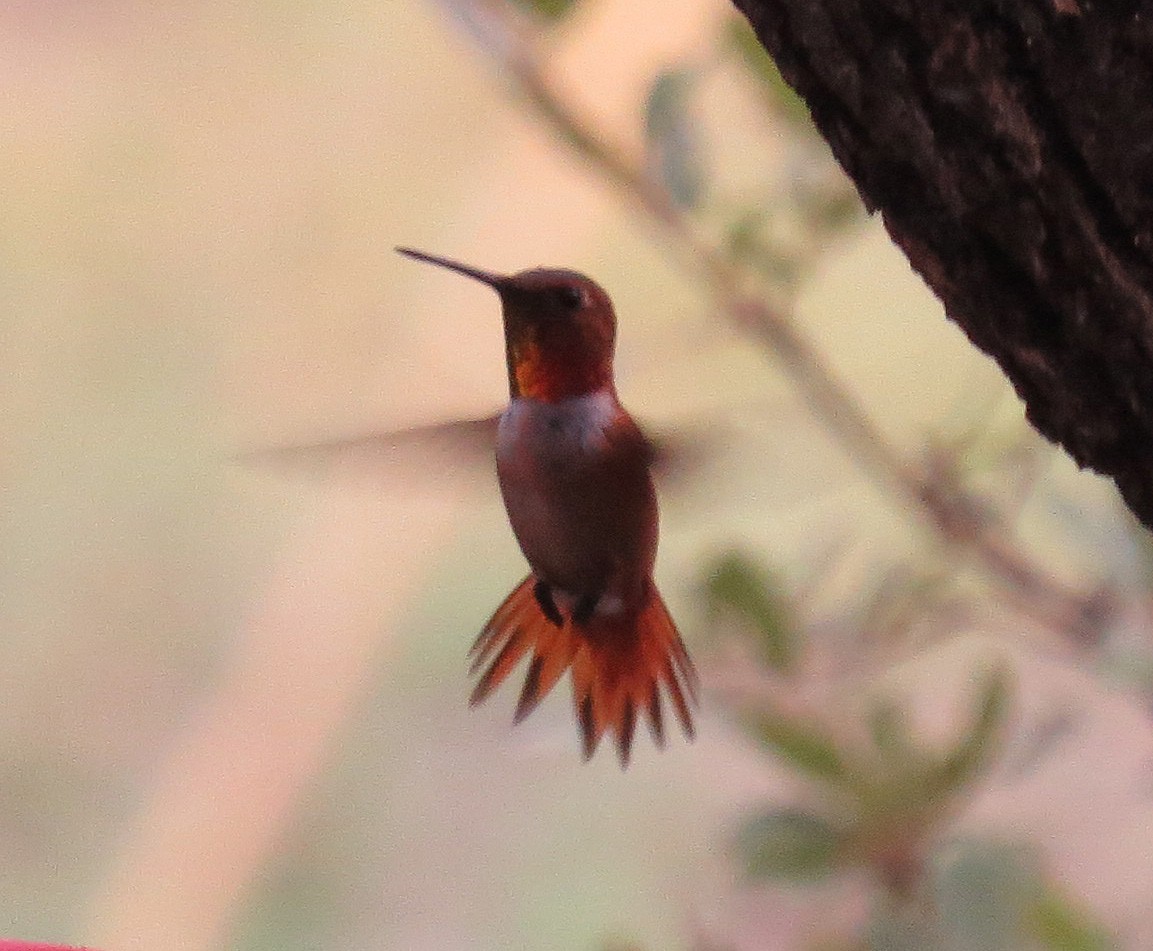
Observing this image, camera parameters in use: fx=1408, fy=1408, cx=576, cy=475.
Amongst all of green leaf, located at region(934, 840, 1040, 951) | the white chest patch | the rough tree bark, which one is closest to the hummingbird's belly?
the white chest patch

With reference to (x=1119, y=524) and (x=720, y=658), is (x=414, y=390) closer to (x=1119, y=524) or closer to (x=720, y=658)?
(x=720, y=658)

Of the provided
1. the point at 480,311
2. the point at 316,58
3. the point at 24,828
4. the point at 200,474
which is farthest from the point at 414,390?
the point at 24,828

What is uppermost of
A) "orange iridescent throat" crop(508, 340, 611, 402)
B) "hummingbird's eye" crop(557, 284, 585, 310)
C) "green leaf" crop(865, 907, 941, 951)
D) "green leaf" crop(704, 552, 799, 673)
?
"hummingbird's eye" crop(557, 284, 585, 310)

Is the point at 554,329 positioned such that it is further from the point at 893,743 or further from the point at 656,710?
the point at 893,743

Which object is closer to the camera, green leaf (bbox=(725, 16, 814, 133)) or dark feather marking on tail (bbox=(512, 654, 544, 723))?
dark feather marking on tail (bbox=(512, 654, 544, 723))

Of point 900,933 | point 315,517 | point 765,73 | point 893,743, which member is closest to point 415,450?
point 765,73

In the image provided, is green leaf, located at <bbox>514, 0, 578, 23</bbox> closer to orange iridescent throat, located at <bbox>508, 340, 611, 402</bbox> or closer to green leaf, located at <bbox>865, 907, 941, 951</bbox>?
orange iridescent throat, located at <bbox>508, 340, 611, 402</bbox>

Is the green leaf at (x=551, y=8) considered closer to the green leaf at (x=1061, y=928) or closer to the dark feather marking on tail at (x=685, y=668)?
the dark feather marking on tail at (x=685, y=668)
